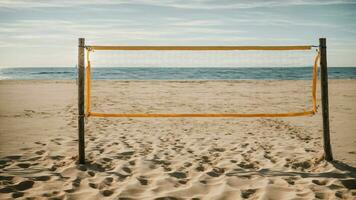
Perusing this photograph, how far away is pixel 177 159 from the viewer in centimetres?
550

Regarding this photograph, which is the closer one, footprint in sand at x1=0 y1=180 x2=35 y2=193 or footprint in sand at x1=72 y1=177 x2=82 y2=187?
footprint in sand at x1=0 y1=180 x2=35 y2=193

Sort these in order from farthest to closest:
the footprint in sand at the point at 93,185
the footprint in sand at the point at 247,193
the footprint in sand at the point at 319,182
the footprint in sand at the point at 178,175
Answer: the footprint in sand at the point at 178,175 → the footprint in sand at the point at 319,182 → the footprint in sand at the point at 93,185 → the footprint in sand at the point at 247,193

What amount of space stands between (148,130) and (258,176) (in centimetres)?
387

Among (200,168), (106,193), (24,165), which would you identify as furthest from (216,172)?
(24,165)

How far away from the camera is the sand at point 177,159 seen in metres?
4.14

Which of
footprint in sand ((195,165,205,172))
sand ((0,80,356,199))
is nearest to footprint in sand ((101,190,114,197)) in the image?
sand ((0,80,356,199))

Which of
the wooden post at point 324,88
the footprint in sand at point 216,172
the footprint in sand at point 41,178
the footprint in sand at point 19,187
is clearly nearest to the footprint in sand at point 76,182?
the footprint in sand at point 41,178

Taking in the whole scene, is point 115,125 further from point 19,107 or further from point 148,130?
point 19,107

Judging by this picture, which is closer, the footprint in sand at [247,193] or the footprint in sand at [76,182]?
the footprint in sand at [247,193]

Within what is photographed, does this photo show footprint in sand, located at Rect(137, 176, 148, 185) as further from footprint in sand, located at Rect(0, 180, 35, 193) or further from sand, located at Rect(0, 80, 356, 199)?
footprint in sand, located at Rect(0, 180, 35, 193)

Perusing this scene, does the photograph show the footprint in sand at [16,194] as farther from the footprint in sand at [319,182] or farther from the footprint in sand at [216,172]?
the footprint in sand at [319,182]

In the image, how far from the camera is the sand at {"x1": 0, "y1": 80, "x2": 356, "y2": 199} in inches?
163

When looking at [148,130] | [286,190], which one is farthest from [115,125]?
[286,190]

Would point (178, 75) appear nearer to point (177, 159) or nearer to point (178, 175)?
point (177, 159)
